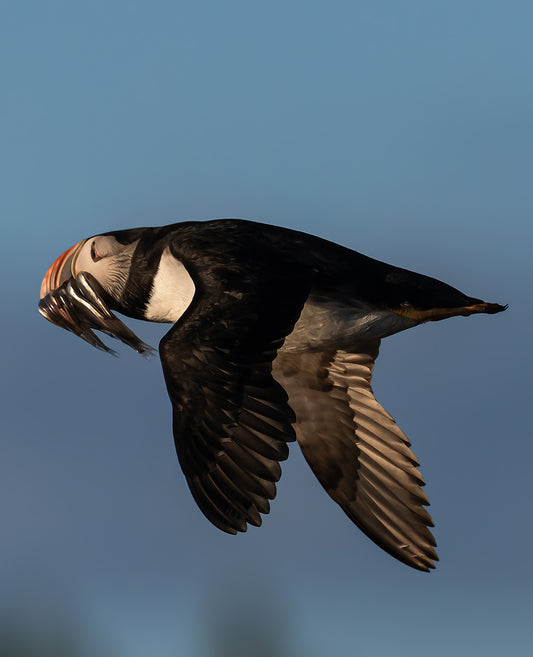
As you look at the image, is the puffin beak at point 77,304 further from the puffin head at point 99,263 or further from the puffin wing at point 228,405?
the puffin wing at point 228,405

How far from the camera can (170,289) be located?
8000 mm

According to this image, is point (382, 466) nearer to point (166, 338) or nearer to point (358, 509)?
point (358, 509)

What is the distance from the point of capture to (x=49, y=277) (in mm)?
8648

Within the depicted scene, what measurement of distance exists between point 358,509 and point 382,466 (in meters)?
0.35

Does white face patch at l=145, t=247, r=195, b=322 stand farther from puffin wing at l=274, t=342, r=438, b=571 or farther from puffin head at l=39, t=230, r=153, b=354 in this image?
puffin wing at l=274, t=342, r=438, b=571

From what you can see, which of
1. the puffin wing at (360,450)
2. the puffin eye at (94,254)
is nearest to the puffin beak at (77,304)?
the puffin eye at (94,254)

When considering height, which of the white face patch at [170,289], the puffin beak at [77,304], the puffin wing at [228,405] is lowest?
the puffin wing at [228,405]

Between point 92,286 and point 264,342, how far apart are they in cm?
182

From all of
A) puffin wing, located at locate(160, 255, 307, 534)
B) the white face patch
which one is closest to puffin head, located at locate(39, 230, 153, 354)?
the white face patch

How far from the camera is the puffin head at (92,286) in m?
8.27

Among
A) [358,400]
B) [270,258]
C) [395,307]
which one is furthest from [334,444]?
[270,258]

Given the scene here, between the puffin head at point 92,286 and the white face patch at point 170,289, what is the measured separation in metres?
0.26

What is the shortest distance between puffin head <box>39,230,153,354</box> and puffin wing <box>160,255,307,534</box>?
1.23 m

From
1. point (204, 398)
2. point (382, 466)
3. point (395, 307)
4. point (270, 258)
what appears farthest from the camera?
point (382, 466)
